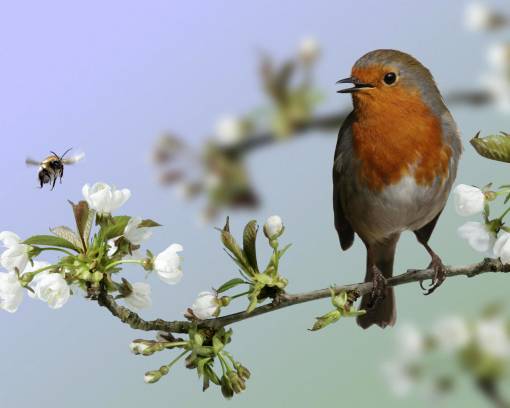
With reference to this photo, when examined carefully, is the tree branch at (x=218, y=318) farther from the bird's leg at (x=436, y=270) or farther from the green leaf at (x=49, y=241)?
the bird's leg at (x=436, y=270)

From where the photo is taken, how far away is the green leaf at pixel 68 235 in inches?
76.0

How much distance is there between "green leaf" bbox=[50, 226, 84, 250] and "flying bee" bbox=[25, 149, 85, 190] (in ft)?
1.52

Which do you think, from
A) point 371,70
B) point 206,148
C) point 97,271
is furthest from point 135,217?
point 206,148

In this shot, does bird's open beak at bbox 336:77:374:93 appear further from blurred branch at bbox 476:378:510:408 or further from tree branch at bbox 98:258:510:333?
blurred branch at bbox 476:378:510:408

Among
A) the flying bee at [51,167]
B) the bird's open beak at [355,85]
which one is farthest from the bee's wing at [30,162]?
the bird's open beak at [355,85]

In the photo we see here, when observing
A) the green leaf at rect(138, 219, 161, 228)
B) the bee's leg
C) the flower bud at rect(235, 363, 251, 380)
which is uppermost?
the bee's leg

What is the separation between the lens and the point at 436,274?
2.55 m

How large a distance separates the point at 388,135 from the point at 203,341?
100 cm

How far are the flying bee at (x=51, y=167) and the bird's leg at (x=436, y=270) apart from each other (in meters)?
1.21

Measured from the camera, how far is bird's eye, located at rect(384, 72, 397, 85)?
8.11 ft

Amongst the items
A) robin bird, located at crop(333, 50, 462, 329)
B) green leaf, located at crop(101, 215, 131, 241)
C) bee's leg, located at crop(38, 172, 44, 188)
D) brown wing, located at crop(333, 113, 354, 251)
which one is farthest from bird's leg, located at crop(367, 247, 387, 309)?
bee's leg, located at crop(38, 172, 44, 188)

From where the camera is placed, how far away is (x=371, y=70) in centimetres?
243

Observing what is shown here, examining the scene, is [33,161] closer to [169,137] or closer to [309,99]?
[169,137]

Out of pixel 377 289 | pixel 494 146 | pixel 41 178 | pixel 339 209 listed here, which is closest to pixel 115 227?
pixel 41 178
